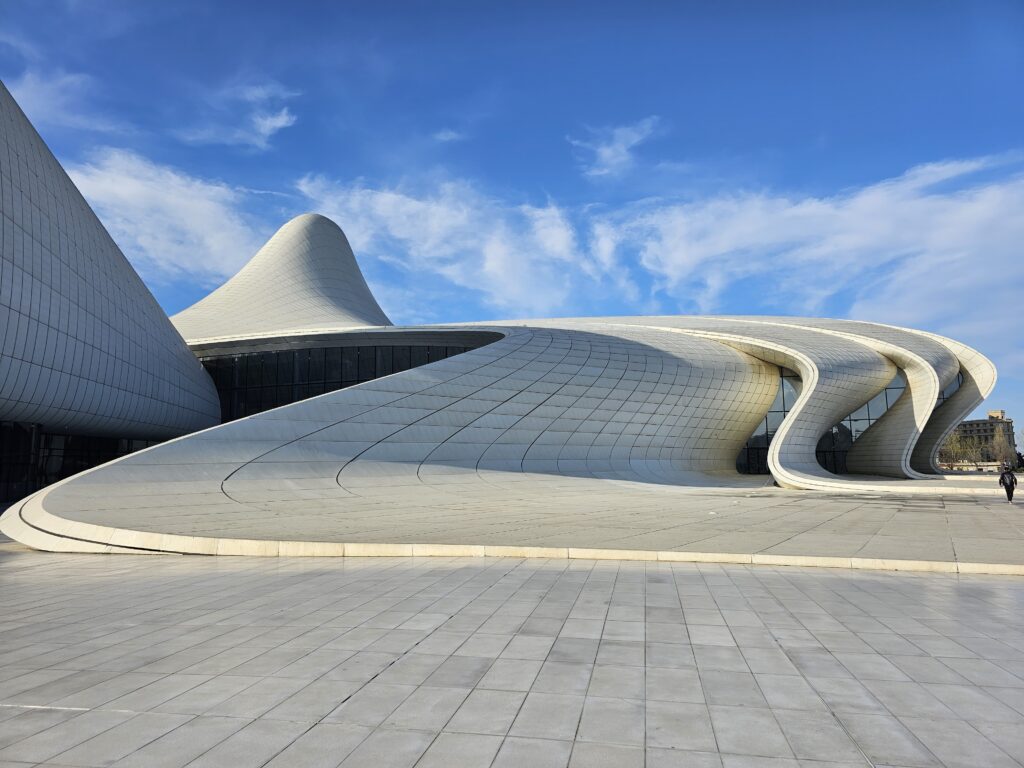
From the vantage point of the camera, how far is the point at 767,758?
2.94 metres

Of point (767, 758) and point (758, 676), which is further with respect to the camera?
point (758, 676)

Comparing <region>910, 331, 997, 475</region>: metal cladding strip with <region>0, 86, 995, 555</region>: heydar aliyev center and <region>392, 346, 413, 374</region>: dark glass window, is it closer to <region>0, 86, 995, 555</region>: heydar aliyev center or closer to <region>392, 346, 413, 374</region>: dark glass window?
<region>0, 86, 995, 555</region>: heydar aliyev center

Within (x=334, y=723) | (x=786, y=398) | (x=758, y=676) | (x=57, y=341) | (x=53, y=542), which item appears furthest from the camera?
(x=786, y=398)

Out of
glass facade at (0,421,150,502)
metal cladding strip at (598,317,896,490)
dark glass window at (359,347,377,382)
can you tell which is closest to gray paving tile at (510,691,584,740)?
metal cladding strip at (598,317,896,490)

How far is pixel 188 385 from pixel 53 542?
57.5 ft

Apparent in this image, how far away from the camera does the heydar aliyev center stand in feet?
40.4

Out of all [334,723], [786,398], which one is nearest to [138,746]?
[334,723]

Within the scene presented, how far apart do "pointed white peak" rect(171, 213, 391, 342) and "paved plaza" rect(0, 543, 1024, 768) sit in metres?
24.5

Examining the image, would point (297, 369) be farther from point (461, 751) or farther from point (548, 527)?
point (461, 751)

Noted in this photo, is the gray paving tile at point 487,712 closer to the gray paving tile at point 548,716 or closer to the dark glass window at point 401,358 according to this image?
the gray paving tile at point 548,716

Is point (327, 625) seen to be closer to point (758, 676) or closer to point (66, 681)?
point (66, 681)

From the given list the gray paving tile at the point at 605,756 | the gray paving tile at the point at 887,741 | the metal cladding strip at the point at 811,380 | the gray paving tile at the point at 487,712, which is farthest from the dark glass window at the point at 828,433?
the gray paving tile at the point at 605,756

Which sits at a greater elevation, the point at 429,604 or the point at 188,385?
the point at 188,385

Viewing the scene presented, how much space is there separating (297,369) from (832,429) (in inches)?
1050
